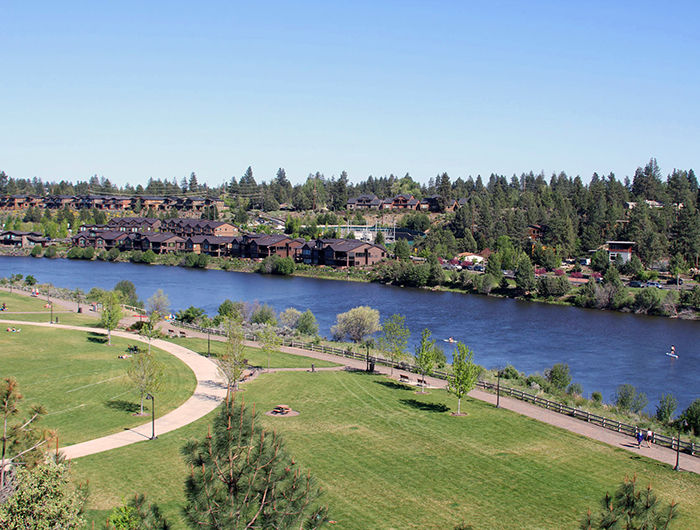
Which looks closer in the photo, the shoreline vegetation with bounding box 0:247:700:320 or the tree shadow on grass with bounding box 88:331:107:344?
the tree shadow on grass with bounding box 88:331:107:344

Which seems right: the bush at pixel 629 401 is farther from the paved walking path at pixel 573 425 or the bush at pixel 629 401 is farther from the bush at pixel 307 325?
the bush at pixel 307 325

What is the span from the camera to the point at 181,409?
29438 mm

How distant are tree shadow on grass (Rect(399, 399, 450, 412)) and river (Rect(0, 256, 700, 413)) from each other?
15.0m

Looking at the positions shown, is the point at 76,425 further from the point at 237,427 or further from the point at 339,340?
the point at 339,340

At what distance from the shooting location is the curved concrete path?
24344 millimetres

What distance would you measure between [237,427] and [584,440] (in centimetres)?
2078

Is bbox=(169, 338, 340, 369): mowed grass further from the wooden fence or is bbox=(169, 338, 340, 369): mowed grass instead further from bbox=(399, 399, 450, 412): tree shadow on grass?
bbox=(399, 399, 450, 412): tree shadow on grass

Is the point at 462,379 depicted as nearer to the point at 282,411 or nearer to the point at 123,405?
the point at 282,411

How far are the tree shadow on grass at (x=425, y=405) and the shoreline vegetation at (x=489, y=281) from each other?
54101mm

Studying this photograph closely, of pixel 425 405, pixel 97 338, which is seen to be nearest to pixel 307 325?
pixel 97 338

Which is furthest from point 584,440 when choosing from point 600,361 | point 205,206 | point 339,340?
point 205,206

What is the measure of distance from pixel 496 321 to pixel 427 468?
4726 cm

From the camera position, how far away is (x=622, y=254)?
322ft

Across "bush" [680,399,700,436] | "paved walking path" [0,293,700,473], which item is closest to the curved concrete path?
"paved walking path" [0,293,700,473]
